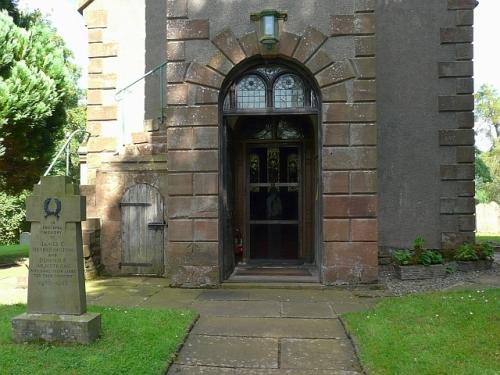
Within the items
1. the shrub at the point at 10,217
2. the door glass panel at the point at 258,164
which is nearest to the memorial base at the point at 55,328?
the door glass panel at the point at 258,164

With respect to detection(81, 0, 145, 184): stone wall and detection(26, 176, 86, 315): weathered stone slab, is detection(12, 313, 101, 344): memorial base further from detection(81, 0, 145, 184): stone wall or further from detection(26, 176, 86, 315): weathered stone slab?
detection(81, 0, 145, 184): stone wall

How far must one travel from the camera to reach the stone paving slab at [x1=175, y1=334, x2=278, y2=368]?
4598 millimetres

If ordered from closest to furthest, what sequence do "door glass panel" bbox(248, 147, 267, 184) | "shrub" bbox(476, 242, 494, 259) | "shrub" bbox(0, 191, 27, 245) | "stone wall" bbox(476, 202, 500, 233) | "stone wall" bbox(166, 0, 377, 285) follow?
"stone wall" bbox(166, 0, 377, 285) < "shrub" bbox(476, 242, 494, 259) < "door glass panel" bbox(248, 147, 267, 184) < "shrub" bbox(0, 191, 27, 245) < "stone wall" bbox(476, 202, 500, 233)

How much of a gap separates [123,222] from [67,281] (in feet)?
14.0

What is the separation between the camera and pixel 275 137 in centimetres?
1043

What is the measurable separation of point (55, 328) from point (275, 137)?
658cm

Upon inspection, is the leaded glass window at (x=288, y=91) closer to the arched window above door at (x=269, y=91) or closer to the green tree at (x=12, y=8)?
the arched window above door at (x=269, y=91)

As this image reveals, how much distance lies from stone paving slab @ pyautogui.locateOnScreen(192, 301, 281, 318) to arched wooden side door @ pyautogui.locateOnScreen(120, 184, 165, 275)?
93.3 inches

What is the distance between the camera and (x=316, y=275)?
8.73 m

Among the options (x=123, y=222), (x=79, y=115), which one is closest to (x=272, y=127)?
(x=123, y=222)

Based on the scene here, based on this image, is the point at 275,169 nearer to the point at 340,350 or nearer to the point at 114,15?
the point at 114,15

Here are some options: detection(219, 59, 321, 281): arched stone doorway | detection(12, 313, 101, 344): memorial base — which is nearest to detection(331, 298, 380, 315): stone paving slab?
detection(219, 59, 321, 281): arched stone doorway

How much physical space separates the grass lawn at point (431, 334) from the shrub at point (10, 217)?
24.0m

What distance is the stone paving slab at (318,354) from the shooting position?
179 inches
